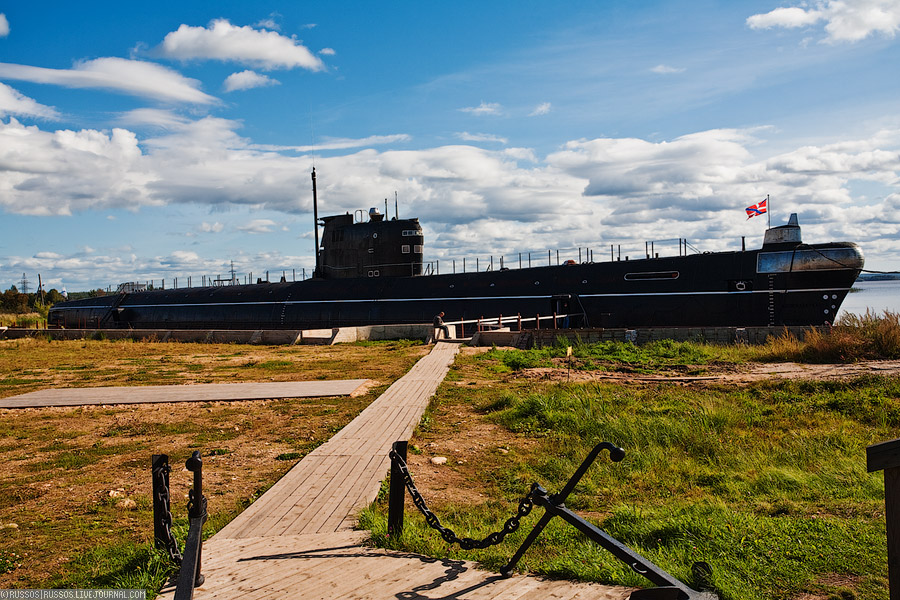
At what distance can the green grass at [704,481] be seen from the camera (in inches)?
192

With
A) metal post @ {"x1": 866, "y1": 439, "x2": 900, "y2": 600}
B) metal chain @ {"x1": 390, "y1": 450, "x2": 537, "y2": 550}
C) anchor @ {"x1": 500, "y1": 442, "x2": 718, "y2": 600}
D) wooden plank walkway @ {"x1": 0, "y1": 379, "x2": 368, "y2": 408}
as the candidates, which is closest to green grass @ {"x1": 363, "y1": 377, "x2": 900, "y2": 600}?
metal chain @ {"x1": 390, "y1": 450, "x2": 537, "y2": 550}

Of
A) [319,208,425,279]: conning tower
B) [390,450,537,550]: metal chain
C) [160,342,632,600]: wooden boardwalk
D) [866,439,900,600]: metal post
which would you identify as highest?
[319,208,425,279]: conning tower

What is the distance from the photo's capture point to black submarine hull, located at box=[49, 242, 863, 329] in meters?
23.9

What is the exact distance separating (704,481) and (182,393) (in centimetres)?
1122

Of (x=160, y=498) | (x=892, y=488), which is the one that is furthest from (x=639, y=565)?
(x=160, y=498)

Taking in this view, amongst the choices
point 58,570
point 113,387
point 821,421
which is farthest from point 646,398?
point 113,387

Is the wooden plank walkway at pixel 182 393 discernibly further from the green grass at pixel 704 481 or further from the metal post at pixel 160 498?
the metal post at pixel 160 498

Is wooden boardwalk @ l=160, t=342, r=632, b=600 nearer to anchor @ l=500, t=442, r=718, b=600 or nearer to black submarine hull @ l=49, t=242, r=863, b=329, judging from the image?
anchor @ l=500, t=442, r=718, b=600

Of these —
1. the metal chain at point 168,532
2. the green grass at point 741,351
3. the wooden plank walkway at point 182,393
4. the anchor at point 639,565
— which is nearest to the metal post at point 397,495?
the anchor at point 639,565

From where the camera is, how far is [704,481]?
26.3 ft

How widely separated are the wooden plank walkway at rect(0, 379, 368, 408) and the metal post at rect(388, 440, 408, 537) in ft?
27.7

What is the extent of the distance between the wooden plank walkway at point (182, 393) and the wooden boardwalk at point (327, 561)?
6.40m

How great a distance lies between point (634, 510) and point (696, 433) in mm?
4145

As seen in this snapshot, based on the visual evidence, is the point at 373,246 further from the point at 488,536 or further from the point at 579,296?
the point at 488,536
